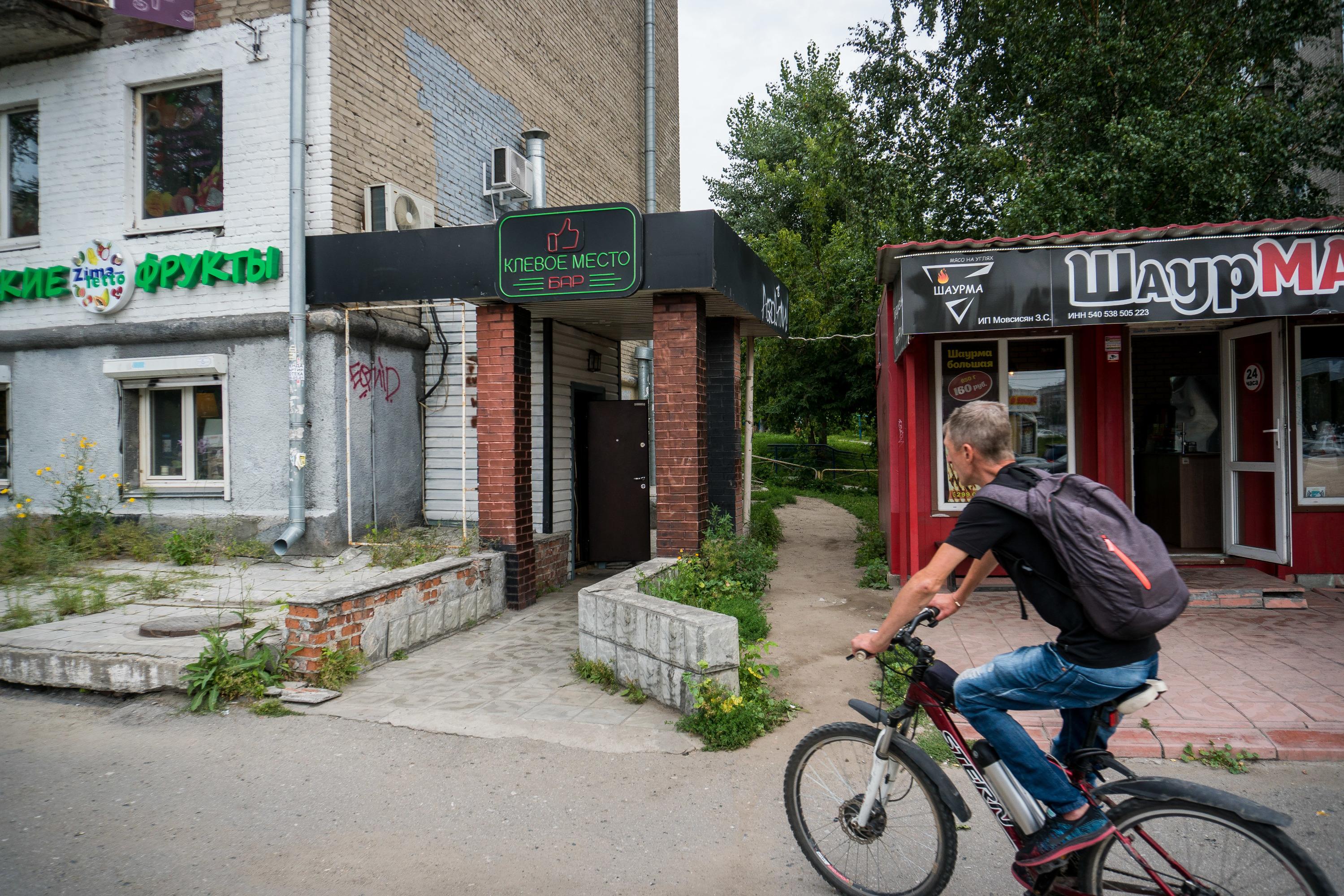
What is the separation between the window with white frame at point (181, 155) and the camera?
29.1ft

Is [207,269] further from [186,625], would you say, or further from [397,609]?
[397,609]

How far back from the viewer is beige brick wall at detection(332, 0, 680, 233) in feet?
28.6

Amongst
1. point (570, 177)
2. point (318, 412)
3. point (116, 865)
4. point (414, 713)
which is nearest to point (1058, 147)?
point (570, 177)

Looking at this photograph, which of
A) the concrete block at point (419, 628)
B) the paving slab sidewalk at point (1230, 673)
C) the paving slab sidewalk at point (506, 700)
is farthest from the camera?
the concrete block at point (419, 628)

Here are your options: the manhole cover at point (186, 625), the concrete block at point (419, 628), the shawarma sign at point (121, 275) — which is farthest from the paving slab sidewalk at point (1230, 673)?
the shawarma sign at point (121, 275)

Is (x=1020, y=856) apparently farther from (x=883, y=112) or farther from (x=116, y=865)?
(x=883, y=112)

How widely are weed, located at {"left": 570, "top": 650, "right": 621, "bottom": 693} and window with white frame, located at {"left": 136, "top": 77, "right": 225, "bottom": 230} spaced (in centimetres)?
640

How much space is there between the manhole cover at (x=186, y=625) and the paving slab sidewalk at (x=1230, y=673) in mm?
5347

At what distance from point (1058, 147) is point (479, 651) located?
13358mm

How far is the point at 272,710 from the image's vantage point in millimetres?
5184

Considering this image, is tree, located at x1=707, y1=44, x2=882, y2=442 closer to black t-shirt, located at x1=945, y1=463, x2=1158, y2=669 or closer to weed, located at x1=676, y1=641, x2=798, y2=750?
weed, located at x1=676, y1=641, x2=798, y2=750

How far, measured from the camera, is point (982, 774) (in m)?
2.78

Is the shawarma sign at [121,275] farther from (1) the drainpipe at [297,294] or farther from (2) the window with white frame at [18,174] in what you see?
(2) the window with white frame at [18,174]

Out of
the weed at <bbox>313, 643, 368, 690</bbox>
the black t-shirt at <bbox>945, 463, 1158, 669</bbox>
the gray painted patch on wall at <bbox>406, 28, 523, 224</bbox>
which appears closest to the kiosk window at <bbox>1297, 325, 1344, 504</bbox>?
the black t-shirt at <bbox>945, 463, 1158, 669</bbox>
